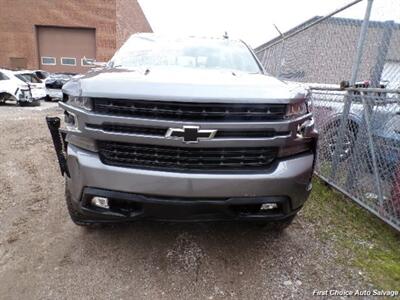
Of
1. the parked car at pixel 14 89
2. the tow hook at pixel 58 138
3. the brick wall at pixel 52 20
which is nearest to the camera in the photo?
the tow hook at pixel 58 138

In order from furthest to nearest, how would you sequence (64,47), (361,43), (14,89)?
1. (64,47)
2. (14,89)
3. (361,43)

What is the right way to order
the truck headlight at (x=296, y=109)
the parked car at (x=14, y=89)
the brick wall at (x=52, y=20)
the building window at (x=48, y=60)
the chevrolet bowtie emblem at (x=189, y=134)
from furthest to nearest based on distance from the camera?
the building window at (x=48, y=60) < the brick wall at (x=52, y=20) < the parked car at (x=14, y=89) < the truck headlight at (x=296, y=109) < the chevrolet bowtie emblem at (x=189, y=134)

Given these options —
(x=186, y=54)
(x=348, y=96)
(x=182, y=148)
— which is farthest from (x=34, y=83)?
(x=182, y=148)

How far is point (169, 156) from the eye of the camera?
242cm

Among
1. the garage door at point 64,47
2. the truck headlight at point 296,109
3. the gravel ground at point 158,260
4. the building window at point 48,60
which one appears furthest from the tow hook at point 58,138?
the building window at point 48,60

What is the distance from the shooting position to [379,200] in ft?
12.0

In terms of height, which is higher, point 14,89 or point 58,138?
point 58,138

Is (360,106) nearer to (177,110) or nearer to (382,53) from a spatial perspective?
(382,53)

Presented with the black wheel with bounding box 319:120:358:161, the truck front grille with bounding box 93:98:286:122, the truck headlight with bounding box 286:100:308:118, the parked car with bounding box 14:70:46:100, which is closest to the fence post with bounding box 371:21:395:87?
the black wheel with bounding box 319:120:358:161

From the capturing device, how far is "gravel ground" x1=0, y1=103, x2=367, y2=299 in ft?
8.46

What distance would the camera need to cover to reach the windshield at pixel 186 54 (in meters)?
3.58

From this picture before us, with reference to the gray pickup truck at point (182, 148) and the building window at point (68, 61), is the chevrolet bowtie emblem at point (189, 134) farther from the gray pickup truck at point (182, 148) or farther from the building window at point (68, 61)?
the building window at point (68, 61)

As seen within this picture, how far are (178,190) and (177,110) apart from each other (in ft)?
1.75

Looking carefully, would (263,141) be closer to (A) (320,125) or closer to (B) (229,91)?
(B) (229,91)
